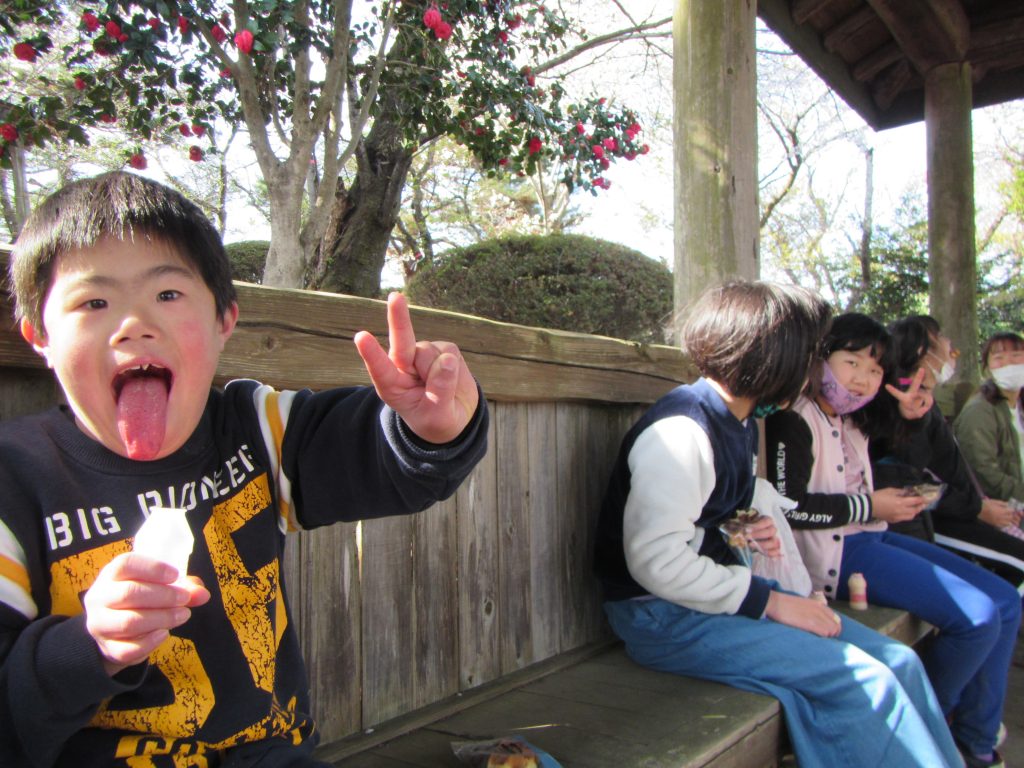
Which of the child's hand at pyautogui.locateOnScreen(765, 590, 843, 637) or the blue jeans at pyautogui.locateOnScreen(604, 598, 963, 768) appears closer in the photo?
the blue jeans at pyautogui.locateOnScreen(604, 598, 963, 768)

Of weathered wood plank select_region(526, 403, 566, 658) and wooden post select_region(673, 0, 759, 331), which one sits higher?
wooden post select_region(673, 0, 759, 331)

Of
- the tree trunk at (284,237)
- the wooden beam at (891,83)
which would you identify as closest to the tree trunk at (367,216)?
the tree trunk at (284,237)

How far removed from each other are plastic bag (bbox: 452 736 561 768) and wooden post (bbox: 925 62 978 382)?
16.0 ft

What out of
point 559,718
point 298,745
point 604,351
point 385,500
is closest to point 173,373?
point 385,500

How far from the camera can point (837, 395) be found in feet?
9.37

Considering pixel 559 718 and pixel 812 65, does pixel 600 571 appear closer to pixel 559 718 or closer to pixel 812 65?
pixel 559 718

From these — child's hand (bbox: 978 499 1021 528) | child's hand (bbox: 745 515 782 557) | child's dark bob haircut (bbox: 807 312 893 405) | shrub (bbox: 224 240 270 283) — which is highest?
shrub (bbox: 224 240 270 283)

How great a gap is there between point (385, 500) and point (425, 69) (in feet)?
13.2

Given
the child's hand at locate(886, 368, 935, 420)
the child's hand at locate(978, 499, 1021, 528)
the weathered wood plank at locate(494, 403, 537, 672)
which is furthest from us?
the child's hand at locate(978, 499, 1021, 528)

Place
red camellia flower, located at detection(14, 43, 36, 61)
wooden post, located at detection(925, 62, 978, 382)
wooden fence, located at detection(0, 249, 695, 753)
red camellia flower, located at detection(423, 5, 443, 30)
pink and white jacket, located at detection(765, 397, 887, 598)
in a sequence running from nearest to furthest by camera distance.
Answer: wooden fence, located at detection(0, 249, 695, 753)
pink and white jacket, located at detection(765, 397, 887, 598)
red camellia flower, located at detection(14, 43, 36, 61)
red camellia flower, located at detection(423, 5, 443, 30)
wooden post, located at detection(925, 62, 978, 382)

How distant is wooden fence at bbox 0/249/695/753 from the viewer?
1.56 metres

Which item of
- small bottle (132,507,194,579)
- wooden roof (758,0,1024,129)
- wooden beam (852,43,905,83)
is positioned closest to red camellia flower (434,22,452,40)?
wooden roof (758,0,1024,129)

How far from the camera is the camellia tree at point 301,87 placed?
3.82m

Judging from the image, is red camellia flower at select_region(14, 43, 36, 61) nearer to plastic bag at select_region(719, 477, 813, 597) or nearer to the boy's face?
the boy's face
